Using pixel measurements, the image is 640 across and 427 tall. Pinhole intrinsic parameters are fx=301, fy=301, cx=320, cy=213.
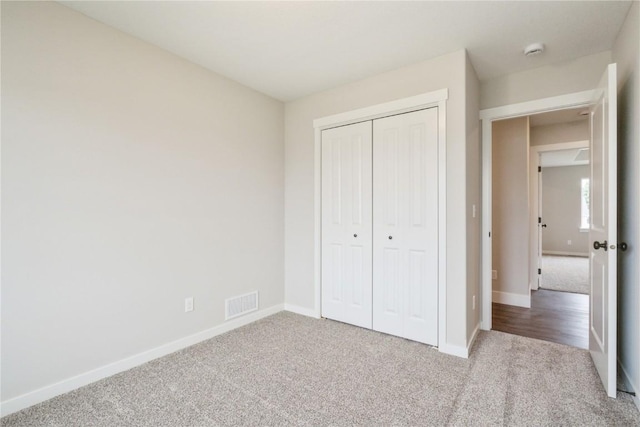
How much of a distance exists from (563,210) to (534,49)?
7602 mm

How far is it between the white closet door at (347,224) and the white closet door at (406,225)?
10cm

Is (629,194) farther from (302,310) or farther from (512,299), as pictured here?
(302,310)

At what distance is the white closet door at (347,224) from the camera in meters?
3.04

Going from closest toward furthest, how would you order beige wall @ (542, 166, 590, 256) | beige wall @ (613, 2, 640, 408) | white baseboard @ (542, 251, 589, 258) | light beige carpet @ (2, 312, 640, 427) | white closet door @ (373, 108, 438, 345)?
light beige carpet @ (2, 312, 640, 427)
beige wall @ (613, 2, 640, 408)
white closet door @ (373, 108, 438, 345)
white baseboard @ (542, 251, 589, 258)
beige wall @ (542, 166, 590, 256)

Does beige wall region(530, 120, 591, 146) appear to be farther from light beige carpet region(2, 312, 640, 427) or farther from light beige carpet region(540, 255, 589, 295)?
light beige carpet region(2, 312, 640, 427)

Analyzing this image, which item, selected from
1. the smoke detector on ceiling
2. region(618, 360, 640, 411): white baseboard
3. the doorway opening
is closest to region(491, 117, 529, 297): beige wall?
the doorway opening

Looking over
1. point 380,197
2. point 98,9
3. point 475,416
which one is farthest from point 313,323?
point 98,9

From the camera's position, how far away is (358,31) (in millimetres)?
2211

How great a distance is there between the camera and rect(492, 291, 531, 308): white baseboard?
374 centimetres

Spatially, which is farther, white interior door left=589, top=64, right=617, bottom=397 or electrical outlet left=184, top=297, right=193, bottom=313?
electrical outlet left=184, top=297, right=193, bottom=313

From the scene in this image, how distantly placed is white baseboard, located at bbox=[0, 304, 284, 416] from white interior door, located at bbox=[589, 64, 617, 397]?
2.88m

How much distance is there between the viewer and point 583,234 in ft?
25.5

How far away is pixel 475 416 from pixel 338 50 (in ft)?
8.89

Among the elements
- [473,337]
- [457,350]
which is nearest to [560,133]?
[473,337]
